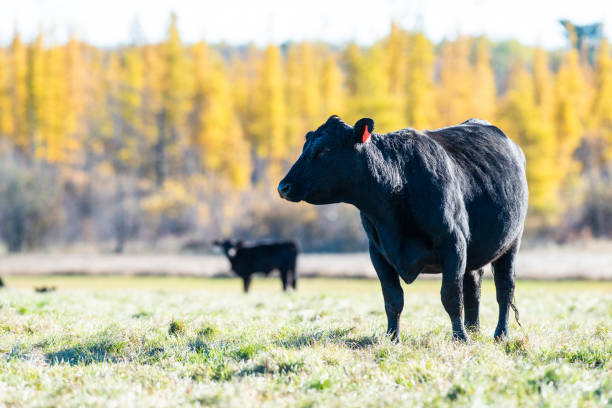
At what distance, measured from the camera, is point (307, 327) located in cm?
681

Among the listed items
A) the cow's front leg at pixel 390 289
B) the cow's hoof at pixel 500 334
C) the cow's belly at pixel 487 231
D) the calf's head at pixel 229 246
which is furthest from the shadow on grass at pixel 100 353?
the calf's head at pixel 229 246

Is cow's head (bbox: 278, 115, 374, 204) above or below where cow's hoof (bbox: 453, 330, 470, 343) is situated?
above

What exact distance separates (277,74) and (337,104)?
→ 23.4 feet

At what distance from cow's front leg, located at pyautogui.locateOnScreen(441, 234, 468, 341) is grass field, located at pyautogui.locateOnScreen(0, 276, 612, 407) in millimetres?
206

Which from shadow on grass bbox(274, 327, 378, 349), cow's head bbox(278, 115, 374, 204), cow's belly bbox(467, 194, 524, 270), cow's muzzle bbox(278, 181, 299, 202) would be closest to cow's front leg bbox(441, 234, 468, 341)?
cow's belly bbox(467, 194, 524, 270)

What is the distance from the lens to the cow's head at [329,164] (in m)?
5.49

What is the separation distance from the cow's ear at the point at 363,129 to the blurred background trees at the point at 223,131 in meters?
37.2

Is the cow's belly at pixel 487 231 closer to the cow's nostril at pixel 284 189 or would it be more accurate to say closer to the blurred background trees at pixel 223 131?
the cow's nostril at pixel 284 189

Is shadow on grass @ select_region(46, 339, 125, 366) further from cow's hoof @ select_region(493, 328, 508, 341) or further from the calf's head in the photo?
the calf's head

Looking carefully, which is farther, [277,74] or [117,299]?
[277,74]

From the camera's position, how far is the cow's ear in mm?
5523

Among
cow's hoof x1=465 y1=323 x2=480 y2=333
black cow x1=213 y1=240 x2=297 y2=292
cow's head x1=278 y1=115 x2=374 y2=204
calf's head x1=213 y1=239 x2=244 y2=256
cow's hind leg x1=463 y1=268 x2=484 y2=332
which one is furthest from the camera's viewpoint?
calf's head x1=213 y1=239 x2=244 y2=256

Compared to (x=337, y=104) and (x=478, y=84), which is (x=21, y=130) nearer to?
(x=337, y=104)

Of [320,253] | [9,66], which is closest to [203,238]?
[320,253]
